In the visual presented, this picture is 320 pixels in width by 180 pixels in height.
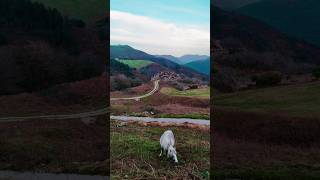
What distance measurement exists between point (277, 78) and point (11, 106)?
451 cm

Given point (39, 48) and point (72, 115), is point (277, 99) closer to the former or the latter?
point (72, 115)

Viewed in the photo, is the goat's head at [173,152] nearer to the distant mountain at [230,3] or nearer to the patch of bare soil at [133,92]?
the patch of bare soil at [133,92]

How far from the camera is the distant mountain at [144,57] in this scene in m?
9.99

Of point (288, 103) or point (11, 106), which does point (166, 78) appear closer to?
point (288, 103)

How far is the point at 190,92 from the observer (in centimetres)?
996

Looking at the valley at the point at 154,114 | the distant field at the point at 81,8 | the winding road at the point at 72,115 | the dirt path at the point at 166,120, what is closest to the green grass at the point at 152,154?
the valley at the point at 154,114

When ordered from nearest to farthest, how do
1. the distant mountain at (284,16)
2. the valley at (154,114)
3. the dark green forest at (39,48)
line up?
the valley at (154,114), the distant mountain at (284,16), the dark green forest at (39,48)

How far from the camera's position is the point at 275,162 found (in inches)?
384

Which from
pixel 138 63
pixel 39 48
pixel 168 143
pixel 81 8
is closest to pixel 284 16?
pixel 138 63

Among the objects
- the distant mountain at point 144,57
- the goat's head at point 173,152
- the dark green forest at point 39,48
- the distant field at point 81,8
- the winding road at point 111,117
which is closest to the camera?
the goat's head at point 173,152

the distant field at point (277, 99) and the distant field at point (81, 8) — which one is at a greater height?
the distant field at point (81, 8)

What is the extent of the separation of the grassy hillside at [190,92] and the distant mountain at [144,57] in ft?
0.79

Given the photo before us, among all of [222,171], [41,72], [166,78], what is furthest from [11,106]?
[222,171]

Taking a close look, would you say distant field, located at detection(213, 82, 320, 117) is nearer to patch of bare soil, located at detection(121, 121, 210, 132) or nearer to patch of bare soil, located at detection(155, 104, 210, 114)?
patch of bare soil, located at detection(155, 104, 210, 114)
